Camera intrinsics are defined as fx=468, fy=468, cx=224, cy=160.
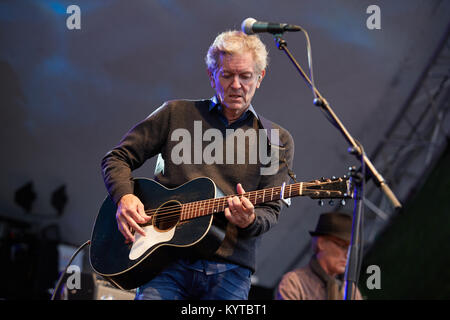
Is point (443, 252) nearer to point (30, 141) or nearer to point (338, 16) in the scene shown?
point (338, 16)

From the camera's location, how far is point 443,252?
3.40 meters

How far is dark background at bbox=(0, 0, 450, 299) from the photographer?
23.0 ft

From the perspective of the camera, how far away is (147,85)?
7895mm

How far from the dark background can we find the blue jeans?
14.0 feet

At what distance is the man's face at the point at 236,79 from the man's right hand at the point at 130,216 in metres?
0.74

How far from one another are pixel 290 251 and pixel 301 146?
178 cm

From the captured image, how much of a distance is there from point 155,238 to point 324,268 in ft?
8.05

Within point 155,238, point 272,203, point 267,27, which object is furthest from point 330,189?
point 155,238
